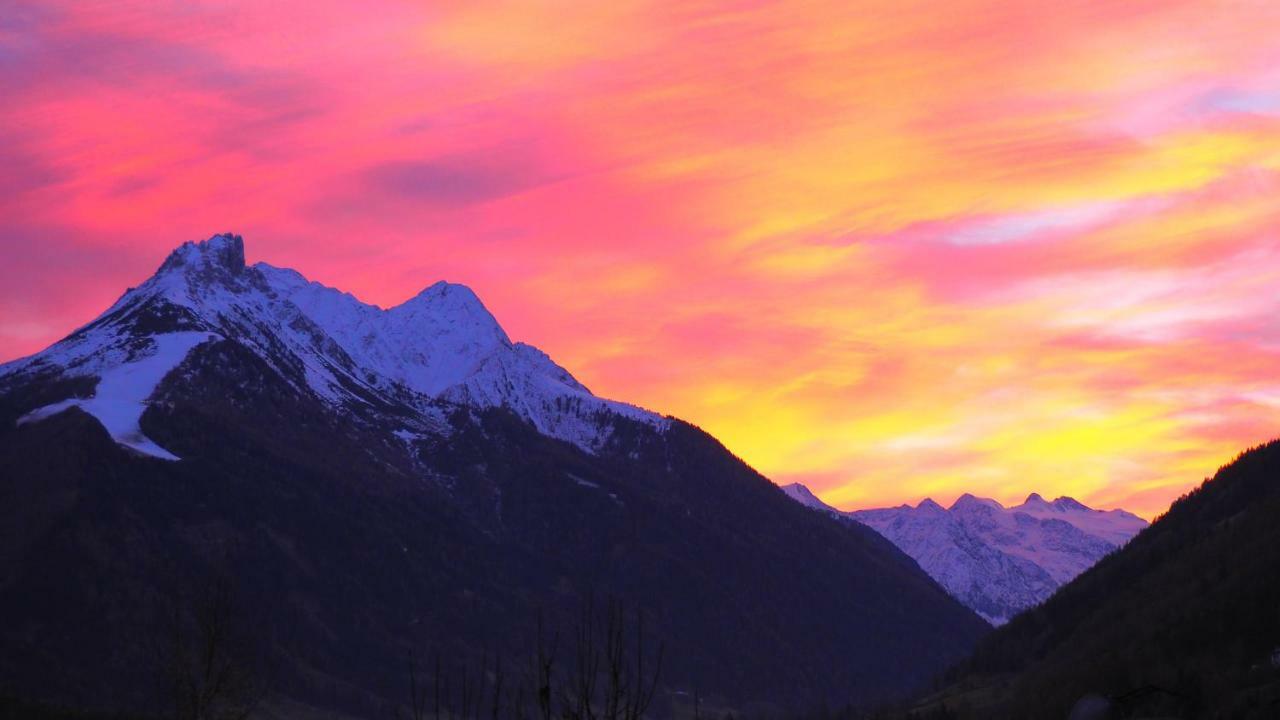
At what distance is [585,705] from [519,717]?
27.1ft

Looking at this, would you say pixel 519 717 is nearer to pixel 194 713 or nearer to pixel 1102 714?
pixel 194 713

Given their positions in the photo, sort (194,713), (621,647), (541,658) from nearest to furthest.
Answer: (541,658) → (621,647) → (194,713)

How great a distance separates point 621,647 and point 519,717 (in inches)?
270

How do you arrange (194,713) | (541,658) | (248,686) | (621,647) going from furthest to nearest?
(248,686)
(194,713)
(621,647)
(541,658)

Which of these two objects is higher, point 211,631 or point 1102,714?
point 211,631

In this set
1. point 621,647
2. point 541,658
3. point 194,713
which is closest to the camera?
point 541,658

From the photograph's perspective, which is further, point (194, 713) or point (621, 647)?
point (194, 713)

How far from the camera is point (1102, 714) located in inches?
→ 5276

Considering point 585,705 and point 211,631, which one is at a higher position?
point 211,631

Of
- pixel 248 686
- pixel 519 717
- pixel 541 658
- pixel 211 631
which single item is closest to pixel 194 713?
pixel 211 631

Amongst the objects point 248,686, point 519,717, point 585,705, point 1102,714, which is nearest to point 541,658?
point 585,705

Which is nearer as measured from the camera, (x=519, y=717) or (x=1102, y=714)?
(x=519, y=717)

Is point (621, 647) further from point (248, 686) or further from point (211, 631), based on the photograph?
point (248, 686)

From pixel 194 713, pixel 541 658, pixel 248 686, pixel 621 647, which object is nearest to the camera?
pixel 541 658
